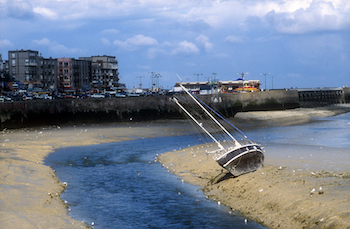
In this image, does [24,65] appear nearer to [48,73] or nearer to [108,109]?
[48,73]

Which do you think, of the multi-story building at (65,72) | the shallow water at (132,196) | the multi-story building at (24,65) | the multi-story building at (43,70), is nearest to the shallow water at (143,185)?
the shallow water at (132,196)

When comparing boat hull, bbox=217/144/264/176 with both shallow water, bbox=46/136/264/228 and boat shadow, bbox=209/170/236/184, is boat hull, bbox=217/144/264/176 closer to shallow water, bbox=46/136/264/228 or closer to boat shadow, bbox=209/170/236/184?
boat shadow, bbox=209/170/236/184

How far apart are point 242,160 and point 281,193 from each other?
159 inches

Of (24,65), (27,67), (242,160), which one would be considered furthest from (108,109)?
(24,65)

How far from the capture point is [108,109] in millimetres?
75625

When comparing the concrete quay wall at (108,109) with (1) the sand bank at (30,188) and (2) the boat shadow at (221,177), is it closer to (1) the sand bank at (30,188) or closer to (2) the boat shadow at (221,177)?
(1) the sand bank at (30,188)

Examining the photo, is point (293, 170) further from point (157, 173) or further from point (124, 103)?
point (124, 103)

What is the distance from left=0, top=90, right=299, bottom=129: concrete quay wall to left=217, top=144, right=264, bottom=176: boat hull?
4795 centimetres

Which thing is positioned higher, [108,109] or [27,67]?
[27,67]

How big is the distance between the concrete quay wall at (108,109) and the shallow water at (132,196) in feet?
102

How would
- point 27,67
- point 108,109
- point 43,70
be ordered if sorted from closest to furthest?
point 108,109 < point 27,67 < point 43,70

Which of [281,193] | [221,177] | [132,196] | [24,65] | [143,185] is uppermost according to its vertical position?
[24,65]

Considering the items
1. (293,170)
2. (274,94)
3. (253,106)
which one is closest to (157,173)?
(293,170)

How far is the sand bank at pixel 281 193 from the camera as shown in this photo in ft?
51.7
